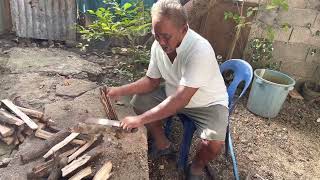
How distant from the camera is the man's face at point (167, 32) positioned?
248 centimetres

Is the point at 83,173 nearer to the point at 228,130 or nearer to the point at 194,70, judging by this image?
the point at 194,70

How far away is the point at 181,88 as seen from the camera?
2.65m

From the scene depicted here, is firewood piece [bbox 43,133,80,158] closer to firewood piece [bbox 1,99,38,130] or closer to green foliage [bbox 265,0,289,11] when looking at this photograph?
firewood piece [bbox 1,99,38,130]

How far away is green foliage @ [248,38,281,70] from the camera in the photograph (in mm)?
5027

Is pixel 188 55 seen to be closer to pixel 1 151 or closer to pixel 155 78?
pixel 155 78

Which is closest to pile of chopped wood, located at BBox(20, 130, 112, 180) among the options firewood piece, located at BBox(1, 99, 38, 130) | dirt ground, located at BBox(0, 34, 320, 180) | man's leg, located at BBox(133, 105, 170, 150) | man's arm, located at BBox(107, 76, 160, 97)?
firewood piece, located at BBox(1, 99, 38, 130)

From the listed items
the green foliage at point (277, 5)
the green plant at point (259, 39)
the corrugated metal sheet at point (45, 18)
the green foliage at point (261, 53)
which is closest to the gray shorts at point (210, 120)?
the green plant at point (259, 39)

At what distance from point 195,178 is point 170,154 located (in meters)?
0.57

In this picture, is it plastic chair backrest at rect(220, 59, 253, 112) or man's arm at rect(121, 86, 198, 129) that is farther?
plastic chair backrest at rect(220, 59, 253, 112)

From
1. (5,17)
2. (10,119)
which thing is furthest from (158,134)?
(5,17)

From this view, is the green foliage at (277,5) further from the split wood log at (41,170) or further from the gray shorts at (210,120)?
the split wood log at (41,170)

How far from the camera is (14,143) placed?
2889 millimetres

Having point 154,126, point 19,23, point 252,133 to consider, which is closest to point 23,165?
point 154,126

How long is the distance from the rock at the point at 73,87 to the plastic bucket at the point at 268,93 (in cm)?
243
